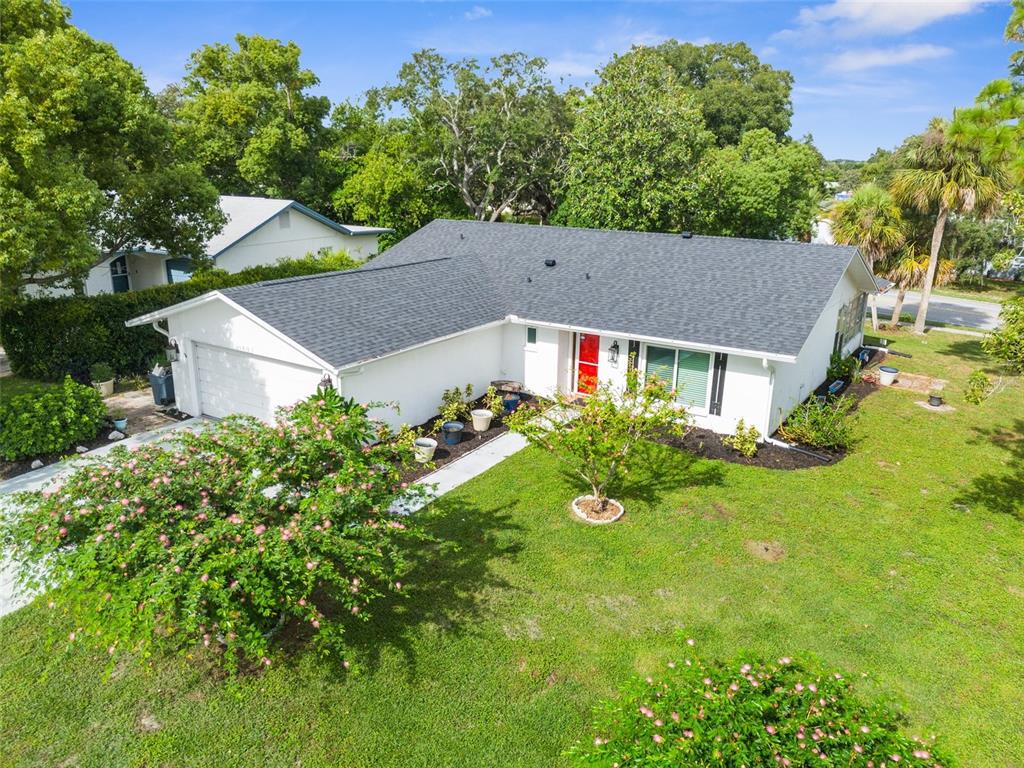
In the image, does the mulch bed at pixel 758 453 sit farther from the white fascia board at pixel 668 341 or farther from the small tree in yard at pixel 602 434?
the small tree in yard at pixel 602 434

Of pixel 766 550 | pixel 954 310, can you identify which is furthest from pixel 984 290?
→ pixel 766 550

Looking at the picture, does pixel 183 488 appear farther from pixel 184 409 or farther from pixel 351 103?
pixel 351 103

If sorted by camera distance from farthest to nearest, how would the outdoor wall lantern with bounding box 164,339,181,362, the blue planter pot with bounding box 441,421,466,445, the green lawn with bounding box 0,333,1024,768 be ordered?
the outdoor wall lantern with bounding box 164,339,181,362 → the blue planter pot with bounding box 441,421,466,445 → the green lawn with bounding box 0,333,1024,768

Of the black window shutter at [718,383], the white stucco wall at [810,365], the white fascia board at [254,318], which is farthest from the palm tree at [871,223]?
the white fascia board at [254,318]

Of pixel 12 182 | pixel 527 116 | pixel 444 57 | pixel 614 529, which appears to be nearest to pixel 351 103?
pixel 444 57

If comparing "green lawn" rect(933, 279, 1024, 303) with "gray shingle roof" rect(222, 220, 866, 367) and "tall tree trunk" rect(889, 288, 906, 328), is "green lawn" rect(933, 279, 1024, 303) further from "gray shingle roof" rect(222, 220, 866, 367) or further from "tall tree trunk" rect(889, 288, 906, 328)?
"gray shingle roof" rect(222, 220, 866, 367)

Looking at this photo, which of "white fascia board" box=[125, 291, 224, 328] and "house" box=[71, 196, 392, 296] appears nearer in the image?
"white fascia board" box=[125, 291, 224, 328]

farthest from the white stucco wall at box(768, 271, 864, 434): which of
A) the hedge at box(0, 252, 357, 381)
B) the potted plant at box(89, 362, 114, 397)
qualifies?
the hedge at box(0, 252, 357, 381)
